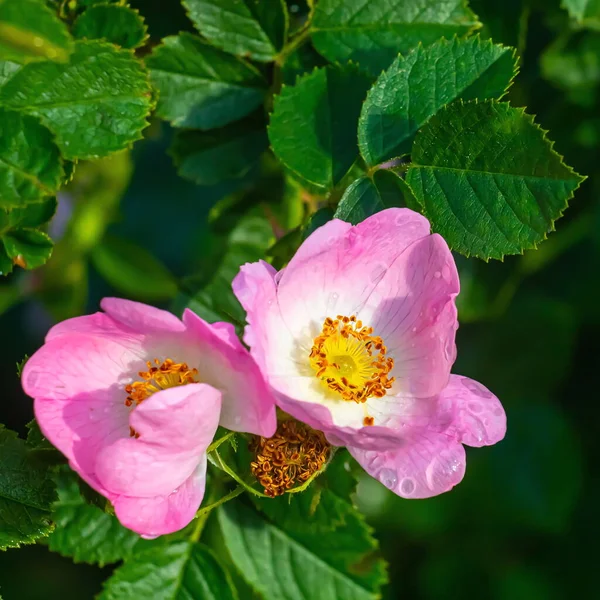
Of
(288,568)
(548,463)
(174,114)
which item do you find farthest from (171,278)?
(548,463)

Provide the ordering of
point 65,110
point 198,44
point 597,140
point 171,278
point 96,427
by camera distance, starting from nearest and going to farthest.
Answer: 1. point 96,427
2. point 65,110
3. point 198,44
4. point 597,140
5. point 171,278

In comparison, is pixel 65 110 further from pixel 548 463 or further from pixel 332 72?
pixel 548 463

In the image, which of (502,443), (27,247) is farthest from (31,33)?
(502,443)

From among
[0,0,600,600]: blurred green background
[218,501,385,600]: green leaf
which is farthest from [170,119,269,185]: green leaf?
[0,0,600,600]: blurred green background

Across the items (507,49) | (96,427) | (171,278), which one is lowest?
(171,278)

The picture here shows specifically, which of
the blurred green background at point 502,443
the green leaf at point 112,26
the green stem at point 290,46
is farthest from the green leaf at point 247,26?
the blurred green background at point 502,443

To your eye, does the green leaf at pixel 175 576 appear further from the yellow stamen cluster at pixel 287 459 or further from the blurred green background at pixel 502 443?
the blurred green background at pixel 502 443

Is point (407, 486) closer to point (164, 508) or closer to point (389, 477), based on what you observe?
point (389, 477)
